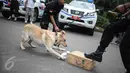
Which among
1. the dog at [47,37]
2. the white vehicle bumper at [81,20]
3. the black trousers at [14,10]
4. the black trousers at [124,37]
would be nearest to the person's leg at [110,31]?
the black trousers at [124,37]

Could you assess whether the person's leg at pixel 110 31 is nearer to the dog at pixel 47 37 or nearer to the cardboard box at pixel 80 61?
the cardboard box at pixel 80 61

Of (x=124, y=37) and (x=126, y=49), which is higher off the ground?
(x=124, y=37)

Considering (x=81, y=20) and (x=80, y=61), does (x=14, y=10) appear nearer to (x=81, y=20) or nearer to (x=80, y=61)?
(x=81, y=20)

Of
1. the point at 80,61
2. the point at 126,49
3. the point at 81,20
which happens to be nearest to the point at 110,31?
the point at 126,49

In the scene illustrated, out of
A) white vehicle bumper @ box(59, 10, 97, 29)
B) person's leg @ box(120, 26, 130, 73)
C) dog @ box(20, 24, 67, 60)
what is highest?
person's leg @ box(120, 26, 130, 73)

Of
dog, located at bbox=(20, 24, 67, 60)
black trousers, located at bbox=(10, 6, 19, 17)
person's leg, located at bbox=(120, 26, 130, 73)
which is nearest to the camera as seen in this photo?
person's leg, located at bbox=(120, 26, 130, 73)

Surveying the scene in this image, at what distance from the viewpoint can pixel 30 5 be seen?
13086mm

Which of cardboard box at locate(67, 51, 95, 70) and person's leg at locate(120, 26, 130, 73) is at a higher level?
person's leg at locate(120, 26, 130, 73)

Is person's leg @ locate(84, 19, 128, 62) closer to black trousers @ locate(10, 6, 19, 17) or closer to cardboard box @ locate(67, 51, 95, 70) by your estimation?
cardboard box @ locate(67, 51, 95, 70)

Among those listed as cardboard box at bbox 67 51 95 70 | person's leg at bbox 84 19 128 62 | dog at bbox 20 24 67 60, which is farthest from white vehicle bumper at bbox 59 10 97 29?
person's leg at bbox 84 19 128 62

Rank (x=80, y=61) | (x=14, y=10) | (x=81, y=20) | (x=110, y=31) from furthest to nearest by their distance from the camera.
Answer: (x=14, y=10) → (x=81, y=20) → (x=80, y=61) → (x=110, y=31)

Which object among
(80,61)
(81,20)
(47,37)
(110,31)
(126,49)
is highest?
(110,31)

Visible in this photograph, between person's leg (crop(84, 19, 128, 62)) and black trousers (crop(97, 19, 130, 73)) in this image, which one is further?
person's leg (crop(84, 19, 128, 62))

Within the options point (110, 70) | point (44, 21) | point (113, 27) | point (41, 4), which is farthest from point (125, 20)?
point (41, 4)
